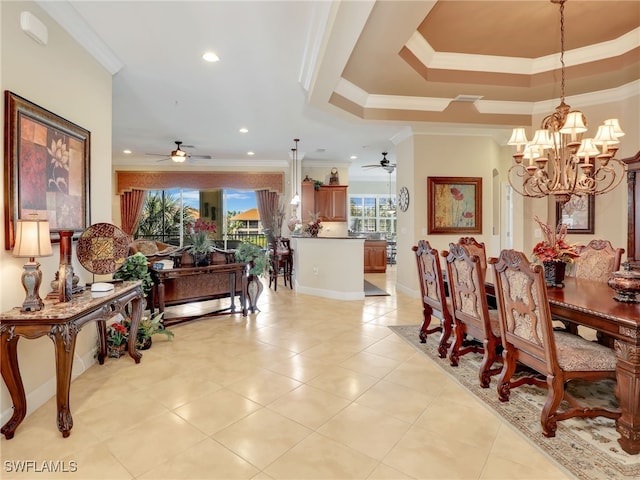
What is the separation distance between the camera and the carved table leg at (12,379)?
2.02 metres

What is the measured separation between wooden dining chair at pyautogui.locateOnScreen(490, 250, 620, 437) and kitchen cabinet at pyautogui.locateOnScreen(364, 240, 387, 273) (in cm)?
640

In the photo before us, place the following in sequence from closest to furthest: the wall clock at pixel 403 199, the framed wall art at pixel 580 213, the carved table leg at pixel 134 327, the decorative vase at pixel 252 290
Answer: the carved table leg at pixel 134 327 → the framed wall art at pixel 580 213 → the decorative vase at pixel 252 290 → the wall clock at pixel 403 199

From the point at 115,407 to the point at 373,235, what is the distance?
7466 mm

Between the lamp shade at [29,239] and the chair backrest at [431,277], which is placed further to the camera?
the chair backrest at [431,277]

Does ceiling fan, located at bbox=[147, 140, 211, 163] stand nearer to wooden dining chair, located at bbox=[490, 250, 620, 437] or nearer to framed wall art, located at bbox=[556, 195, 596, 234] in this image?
wooden dining chair, located at bbox=[490, 250, 620, 437]

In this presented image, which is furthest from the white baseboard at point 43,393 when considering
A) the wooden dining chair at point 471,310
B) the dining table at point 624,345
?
the dining table at point 624,345

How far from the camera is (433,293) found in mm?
3432

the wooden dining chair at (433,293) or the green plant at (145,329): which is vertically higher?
the wooden dining chair at (433,293)

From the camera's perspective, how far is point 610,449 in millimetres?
1892

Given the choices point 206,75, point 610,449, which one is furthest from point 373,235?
point 610,449

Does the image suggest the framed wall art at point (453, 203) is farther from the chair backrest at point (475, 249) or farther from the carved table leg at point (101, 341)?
the carved table leg at point (101, 341)

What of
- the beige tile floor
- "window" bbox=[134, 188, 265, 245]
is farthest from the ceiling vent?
"window" bbox=[134, 188, 265, 245]

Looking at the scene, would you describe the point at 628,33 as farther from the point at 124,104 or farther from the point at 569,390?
the point at 124,104

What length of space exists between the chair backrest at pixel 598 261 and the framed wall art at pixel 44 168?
4319mm
